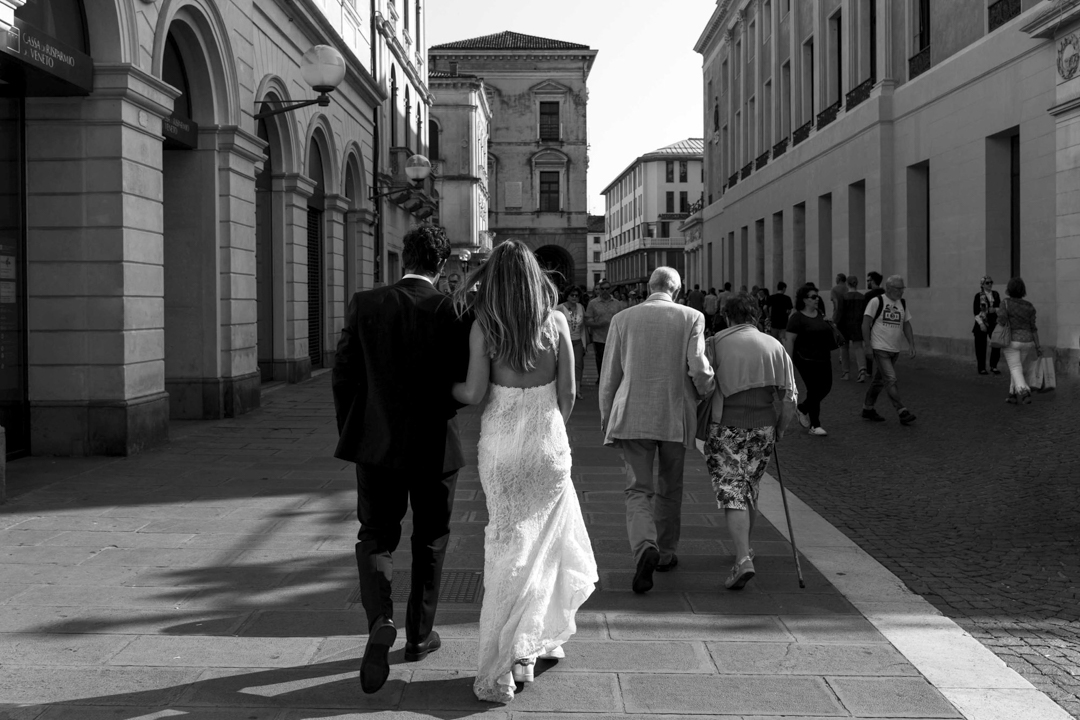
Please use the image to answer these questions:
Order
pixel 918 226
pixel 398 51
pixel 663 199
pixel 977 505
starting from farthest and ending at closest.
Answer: pixel 663 199
pixel 398 51
pixel 918 226
pixel 977 505

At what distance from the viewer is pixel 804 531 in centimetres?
697

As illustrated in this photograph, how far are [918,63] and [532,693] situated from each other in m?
21.9

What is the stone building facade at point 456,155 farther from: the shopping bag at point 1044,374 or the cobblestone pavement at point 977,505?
the shopping bag at point 1044,374

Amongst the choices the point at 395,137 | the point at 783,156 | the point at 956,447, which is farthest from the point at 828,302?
the point at 956,447

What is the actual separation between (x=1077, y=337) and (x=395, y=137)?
19915mm

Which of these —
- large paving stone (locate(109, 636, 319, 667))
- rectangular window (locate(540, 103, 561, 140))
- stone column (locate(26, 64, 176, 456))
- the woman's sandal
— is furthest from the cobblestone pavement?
rectangular window (locate(540, 103, 561, 140))

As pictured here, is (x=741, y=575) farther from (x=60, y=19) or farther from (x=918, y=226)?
(x=918, y=226)

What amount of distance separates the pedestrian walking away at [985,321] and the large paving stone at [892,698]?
46.0 feet

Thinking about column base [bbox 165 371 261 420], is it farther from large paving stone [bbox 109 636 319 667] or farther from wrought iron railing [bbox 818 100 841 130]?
wrought iron railing [bbox 818 100 841 130]

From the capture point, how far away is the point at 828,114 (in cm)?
2942

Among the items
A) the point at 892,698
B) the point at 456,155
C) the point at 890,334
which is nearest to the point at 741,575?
the point at 892,698

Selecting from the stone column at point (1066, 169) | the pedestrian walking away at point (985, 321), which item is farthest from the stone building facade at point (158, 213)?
the stone column at point (1066, 169)

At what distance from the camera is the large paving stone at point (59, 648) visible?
4.35 m

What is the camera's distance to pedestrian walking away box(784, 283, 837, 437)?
37.9ft
